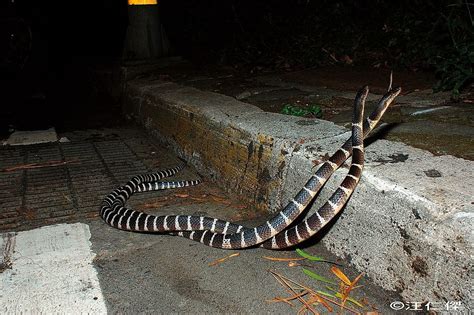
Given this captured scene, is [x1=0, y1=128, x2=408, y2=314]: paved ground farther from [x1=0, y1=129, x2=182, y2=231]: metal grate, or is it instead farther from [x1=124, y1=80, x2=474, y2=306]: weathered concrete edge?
[x1=124, y1=80, x2=474, y2=306]: weathered concrete edge

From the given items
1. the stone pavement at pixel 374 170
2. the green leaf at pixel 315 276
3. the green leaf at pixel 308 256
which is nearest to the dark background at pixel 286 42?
the stone pavement at pixel 374 170

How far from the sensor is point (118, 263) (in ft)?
11.2

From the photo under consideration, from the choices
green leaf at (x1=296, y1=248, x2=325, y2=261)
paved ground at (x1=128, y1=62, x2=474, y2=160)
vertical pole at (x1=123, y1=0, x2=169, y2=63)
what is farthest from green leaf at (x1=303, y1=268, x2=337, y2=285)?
vertical pole at (x1=123, y1=0, x2=169, y2=63)

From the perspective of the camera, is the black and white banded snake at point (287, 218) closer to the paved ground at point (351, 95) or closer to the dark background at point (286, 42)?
the paved ground at point (351, 95)

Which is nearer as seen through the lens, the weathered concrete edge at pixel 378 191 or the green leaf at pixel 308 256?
the weathered concrete edge at pixel 378 191

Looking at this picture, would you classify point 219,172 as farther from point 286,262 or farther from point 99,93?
point 99,93

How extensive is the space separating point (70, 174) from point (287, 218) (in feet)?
10.8

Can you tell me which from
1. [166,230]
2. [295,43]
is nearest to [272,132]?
[166,230]

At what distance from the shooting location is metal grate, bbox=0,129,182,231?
436cm

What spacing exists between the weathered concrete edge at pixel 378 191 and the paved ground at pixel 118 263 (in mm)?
234

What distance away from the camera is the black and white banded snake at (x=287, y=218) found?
3.16 meters

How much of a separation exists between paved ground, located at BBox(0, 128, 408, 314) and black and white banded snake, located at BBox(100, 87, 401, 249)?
0.31ft

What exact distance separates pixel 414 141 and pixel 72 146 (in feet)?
16.6

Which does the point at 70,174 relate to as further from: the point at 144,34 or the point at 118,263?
the point at 144,34
